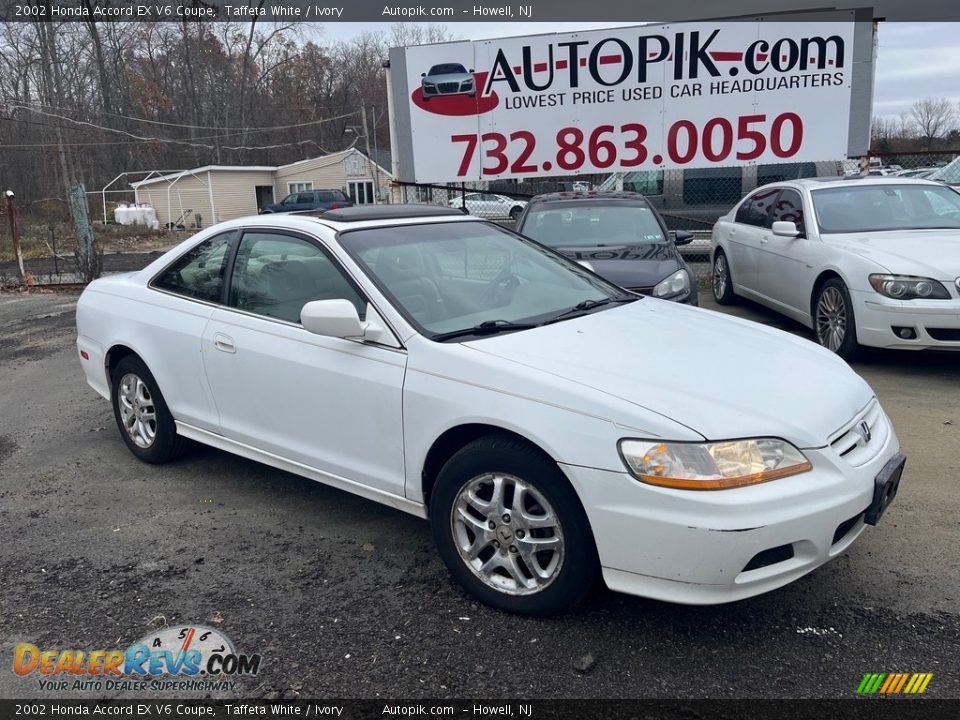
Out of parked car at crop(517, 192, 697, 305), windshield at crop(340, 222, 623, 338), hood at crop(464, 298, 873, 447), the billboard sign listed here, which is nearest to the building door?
the billboard sign

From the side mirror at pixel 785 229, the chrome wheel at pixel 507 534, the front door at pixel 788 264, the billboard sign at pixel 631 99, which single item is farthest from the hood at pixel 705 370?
the billboard sign at pixel 631 99

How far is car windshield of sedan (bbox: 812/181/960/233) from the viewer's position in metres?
6.93

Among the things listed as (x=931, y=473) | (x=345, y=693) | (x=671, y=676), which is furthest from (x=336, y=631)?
(x=931, y=473)

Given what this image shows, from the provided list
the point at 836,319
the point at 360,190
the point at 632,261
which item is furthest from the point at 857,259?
the point at 360,190

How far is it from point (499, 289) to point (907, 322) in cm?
374

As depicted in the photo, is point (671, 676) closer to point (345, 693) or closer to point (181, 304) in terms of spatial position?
point (345, 693)

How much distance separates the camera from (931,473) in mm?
4238

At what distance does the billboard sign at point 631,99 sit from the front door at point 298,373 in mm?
7984

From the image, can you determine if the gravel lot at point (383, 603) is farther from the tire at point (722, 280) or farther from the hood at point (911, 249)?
the tire at point (722, 280)

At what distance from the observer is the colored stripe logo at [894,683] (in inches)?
99.1

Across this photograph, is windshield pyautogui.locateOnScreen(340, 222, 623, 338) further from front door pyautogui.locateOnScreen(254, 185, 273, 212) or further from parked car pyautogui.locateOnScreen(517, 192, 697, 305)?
front door pyautogui.locateOnScreen(254, 185, 273, 212)

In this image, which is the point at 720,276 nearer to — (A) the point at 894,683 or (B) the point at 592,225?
(B) the point at 592,225

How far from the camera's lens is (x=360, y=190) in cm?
4131

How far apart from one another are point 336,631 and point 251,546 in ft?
3.17
